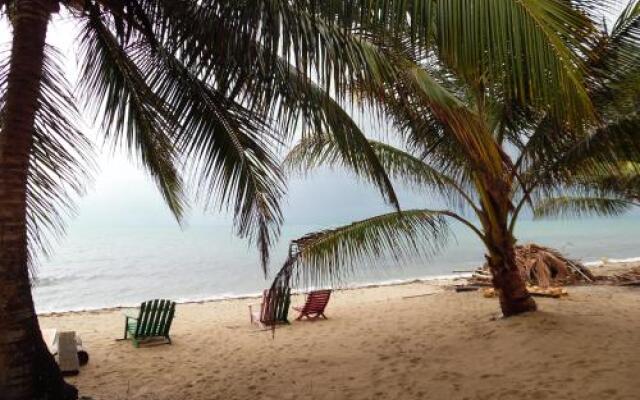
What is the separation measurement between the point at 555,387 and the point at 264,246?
301cm

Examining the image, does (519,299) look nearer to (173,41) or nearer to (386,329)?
(386,329)

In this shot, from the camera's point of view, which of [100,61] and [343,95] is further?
[100,61]

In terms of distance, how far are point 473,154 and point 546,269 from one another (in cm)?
749

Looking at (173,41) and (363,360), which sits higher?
(173,41)

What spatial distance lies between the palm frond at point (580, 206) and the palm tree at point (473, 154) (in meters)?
6.77

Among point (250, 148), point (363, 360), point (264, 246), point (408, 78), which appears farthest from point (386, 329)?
point (408, 78)

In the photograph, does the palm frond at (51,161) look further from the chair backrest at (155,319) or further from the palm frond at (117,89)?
the chair backrest at (155,319)

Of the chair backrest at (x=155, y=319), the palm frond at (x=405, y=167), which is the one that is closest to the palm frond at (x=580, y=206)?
the palm frond at (x=405, y=167)

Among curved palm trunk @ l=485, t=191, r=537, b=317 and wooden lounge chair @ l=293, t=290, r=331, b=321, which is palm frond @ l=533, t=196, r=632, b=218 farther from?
wooden lounge chair @ l=293, t=290, r=331, b=321

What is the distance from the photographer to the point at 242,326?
933 cm

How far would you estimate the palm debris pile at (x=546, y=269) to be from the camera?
1158 cm

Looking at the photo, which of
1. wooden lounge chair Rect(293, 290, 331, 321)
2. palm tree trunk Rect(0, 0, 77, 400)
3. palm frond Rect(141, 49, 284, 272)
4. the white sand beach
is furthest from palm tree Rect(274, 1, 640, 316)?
wooden lounge chair Rect(293, 290, 331, 321)

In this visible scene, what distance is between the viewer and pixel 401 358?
5.82m

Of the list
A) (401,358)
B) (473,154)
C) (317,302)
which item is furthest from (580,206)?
(401,358)
